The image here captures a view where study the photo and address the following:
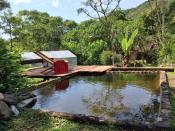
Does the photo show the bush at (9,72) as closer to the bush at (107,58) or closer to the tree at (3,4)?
the bush at (107,58)

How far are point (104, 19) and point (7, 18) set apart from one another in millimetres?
9935

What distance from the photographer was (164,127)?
4.63 m

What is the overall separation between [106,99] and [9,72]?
8.79ft

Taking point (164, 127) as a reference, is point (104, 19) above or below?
above

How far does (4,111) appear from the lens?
17.8 feet

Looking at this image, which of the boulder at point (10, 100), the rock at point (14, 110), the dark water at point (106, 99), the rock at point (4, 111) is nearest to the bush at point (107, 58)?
the dark water at point (106, 99)

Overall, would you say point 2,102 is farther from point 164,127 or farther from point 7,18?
point 7,18

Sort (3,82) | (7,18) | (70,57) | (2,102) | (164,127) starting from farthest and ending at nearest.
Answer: (7,18)
(70,57)
(3,82)
(2,102)
(164,127)

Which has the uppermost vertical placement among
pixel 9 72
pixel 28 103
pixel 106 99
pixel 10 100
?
pixel 9 72

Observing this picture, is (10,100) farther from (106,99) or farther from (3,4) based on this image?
(3,4)

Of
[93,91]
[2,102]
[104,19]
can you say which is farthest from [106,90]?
[104,19]

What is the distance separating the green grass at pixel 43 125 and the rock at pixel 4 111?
0.36 feet

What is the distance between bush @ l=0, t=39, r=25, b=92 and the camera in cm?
693

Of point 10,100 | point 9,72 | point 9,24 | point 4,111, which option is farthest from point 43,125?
point 9,24
